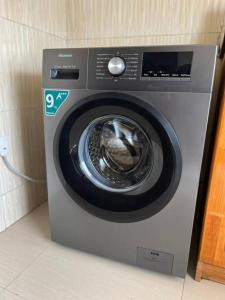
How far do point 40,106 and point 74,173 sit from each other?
60 centimetres

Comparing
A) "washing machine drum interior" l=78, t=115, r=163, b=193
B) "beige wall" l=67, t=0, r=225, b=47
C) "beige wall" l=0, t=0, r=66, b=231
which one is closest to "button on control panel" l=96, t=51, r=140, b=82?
"washing machine drum interior" l=78, t=115, r=163, b=193

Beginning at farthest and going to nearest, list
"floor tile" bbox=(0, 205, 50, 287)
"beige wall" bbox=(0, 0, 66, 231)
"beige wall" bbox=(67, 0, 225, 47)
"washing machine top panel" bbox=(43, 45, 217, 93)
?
1. "beige wall" bbox=(67, 0, 225, 47)
2. "beige wall" bbox=(0, 0, 66, 231)
3. "floor tile" bbox=(0, 205, 50, 287)
4. "washing machine top panel" bbox=(43, 45, 217, 93)

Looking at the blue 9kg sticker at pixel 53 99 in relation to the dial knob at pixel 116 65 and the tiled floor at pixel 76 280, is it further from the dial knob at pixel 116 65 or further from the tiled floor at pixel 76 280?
the tiled floor at pixel 76 280

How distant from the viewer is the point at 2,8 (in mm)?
1057

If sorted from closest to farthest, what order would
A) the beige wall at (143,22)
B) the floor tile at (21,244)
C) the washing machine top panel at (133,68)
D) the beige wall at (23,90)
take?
the washing machine top panel at (133,68) < the floor tile at (21,244) < the beige wall at (23,90) < the beige wall at (143,22)

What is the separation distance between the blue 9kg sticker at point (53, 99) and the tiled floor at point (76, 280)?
0.67 meters

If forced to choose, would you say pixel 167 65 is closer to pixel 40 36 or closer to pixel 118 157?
pixel 118 157

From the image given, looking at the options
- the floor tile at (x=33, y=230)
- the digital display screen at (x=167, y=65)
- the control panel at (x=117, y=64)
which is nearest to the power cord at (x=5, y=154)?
the floor tile at (x=33, y=230)

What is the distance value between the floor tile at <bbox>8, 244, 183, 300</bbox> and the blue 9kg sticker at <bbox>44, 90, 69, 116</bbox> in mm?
673

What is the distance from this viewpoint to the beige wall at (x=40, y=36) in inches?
45.5

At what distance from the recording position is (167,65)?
0.75m

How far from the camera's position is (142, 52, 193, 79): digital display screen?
724 mm

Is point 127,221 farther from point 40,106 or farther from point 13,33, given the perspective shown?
point 13,33

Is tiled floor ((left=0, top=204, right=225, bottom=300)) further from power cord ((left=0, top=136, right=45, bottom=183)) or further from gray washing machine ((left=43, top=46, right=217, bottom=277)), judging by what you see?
power cord ((left=0, top=136, right=45, bottom=183))
